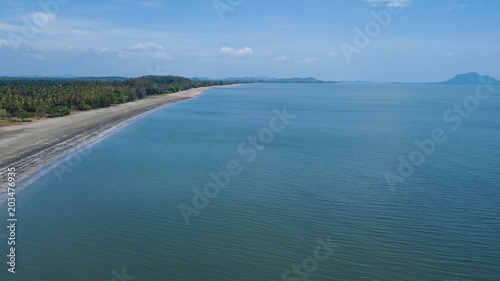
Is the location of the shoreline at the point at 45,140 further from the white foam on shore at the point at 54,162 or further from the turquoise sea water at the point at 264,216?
the turquoise sea water at the point at 264,216

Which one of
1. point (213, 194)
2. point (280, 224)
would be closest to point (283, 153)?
point (213, 194)

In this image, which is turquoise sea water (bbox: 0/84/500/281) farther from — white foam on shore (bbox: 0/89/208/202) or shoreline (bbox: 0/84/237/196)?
shoreline (bbox: 0/84/237/196)

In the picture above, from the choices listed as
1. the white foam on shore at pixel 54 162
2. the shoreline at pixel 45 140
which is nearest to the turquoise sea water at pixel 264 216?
the white foam on shore at pixel 54 162

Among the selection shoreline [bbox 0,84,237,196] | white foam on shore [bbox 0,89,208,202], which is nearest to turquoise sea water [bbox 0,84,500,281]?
white foam on shore [bbox 0,89,208,202]

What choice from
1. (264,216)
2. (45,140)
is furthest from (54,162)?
(264,216)

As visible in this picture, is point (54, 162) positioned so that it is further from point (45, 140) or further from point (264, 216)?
point (264, 216)

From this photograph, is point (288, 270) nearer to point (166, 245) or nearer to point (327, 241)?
point (327, 241)
